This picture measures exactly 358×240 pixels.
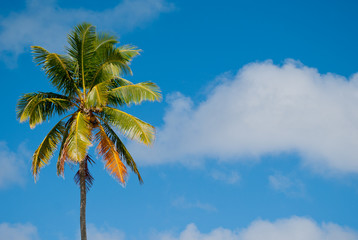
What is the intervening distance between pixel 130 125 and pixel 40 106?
364cm

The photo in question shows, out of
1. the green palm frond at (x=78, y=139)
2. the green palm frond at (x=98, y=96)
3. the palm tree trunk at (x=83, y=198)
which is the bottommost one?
the palm tree trunk at (x=83, y=198)

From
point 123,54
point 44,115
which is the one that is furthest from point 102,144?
point 123,54

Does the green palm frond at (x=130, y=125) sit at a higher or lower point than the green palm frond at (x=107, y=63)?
lower

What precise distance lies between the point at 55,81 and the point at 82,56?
153cm

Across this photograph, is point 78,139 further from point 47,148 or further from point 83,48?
point 83,48

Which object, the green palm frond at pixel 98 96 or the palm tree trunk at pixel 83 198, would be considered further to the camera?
the green palm frond at pixel 98 96

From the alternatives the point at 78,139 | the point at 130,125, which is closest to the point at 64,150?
the point at 78,139

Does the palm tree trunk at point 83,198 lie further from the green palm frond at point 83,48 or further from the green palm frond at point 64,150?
the green palm frond at point 83,48

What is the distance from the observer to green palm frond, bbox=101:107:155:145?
1981 cm

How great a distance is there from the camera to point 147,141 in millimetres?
19703

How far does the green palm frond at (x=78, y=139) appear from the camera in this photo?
18297mm

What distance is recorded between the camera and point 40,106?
2033 cm

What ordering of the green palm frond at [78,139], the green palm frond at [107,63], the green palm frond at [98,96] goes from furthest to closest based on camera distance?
the green palm frond at [107,63] → the green palm frond at [98,96] → the green palm frond at [78,139]

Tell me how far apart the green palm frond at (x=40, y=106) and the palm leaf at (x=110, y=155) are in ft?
6.01
